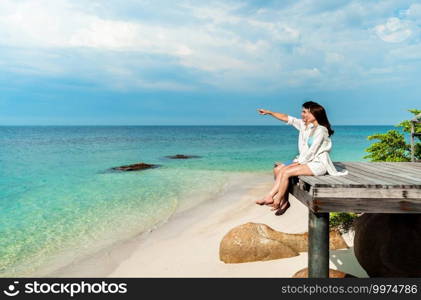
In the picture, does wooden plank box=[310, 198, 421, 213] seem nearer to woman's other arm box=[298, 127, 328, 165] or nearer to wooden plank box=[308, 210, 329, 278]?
wooden plank box=[308, 210, 329, 278]

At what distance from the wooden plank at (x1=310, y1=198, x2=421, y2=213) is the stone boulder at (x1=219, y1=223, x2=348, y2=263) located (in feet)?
15.3

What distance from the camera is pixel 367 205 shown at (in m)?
4.93

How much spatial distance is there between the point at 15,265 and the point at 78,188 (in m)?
13.7

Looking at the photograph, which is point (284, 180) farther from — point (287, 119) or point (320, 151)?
point (287, 119)

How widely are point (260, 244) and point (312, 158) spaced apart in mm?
3883

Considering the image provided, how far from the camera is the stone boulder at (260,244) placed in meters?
9.24

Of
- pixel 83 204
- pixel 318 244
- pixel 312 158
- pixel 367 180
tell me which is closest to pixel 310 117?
pixel 312 158

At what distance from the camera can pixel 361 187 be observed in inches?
195

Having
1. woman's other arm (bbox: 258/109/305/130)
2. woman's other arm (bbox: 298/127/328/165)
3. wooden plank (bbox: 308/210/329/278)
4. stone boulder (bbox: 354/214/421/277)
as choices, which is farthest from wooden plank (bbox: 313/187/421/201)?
woman's other arm (bbox: 258/109/305/130)

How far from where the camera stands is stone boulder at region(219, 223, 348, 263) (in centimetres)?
924

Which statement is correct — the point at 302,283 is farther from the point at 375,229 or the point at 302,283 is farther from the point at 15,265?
the point at 15,265

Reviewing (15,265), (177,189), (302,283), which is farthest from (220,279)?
(177,189)

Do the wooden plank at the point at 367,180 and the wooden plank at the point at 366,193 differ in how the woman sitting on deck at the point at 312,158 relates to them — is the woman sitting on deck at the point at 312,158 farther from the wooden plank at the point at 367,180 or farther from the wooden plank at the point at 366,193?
the wooden plank at the point at 366,193

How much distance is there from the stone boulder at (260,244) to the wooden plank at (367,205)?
15.3 feet
